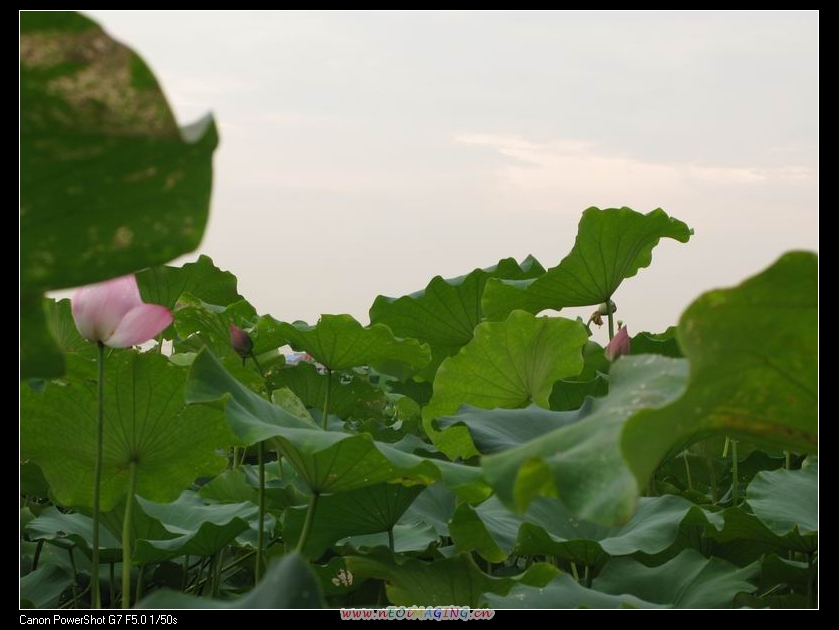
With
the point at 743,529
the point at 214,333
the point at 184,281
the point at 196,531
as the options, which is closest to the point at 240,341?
the point at 214,333

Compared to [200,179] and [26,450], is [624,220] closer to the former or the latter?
[26,450]

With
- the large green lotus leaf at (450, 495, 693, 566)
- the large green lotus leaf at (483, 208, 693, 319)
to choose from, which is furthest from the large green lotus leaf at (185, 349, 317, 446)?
the large green lotus leaf at (483, 208, 693, 319)

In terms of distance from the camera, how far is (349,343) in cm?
168

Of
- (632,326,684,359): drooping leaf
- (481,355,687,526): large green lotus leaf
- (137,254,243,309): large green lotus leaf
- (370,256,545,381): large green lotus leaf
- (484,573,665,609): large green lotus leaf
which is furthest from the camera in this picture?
(137,254,243,309): large green lotus leaf

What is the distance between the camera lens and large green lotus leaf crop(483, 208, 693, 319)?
1851 mm

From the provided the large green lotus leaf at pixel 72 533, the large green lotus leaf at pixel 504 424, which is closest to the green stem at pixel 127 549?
the large green lotus leaf at pixel 72 533

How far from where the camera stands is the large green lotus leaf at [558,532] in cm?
110

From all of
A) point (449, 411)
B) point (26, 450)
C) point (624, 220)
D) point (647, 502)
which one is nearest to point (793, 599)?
point (647, 502)

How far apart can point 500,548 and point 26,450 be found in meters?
0.65

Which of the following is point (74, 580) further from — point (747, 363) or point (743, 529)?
point (747, 363)

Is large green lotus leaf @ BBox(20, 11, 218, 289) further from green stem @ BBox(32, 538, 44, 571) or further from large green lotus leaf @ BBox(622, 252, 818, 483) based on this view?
green stem @ BBox(32, 538, 44, 571)

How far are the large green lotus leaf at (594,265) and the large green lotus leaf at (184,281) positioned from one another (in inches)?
40.2

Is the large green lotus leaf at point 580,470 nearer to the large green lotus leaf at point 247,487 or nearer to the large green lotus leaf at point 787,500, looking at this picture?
the large green lotus leaf at point 787,500

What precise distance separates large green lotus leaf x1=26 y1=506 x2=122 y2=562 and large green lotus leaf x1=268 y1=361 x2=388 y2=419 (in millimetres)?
696
